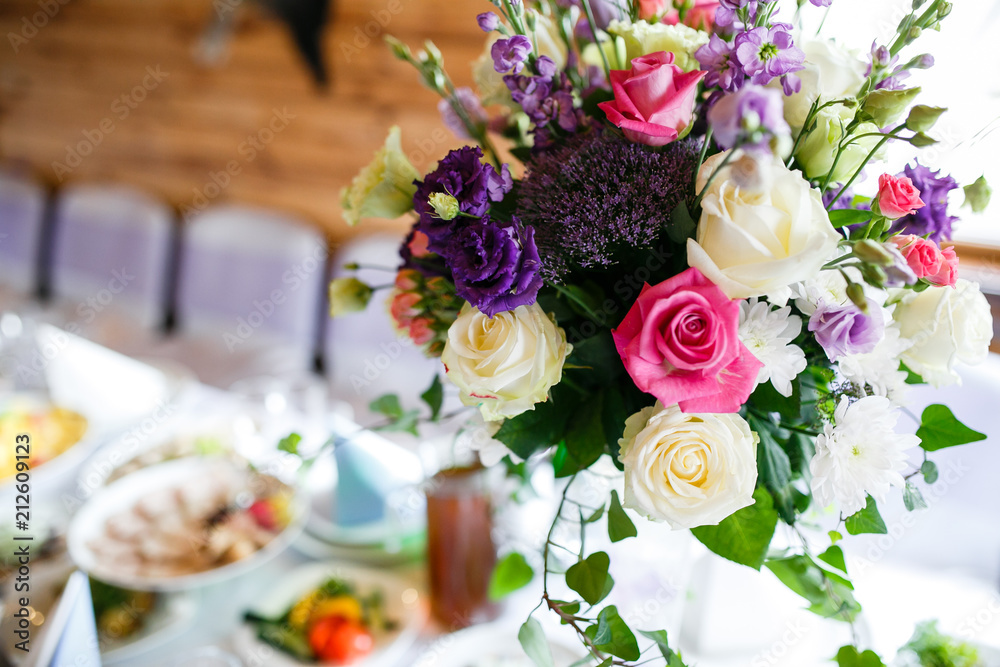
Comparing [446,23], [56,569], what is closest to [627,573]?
[56,569]

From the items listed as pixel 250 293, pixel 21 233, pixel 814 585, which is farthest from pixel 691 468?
pixel 21 233

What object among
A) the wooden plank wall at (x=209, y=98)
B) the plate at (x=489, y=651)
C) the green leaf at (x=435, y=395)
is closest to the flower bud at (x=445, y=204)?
the green leaf at (x=435, y=395)

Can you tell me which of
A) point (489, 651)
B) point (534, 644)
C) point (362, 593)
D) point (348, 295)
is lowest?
point (362, 593)

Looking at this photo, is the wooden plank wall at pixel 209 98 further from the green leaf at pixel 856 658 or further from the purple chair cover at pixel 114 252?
the green leaf at pixel 856 658

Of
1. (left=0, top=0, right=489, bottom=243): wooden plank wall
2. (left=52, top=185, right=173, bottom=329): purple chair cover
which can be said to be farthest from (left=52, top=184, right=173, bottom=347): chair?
(left=0, top=0, right=489, bottom=243): wooden plank wall

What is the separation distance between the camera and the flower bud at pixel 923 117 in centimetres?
42

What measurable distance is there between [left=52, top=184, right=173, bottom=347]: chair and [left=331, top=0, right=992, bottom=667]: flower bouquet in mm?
2239

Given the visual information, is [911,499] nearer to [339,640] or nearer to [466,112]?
[466,112]

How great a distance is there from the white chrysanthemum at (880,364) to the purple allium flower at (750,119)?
212mm

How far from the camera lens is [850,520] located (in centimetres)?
49

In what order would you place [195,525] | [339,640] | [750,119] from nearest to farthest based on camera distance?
1. [750,119]
2. [339,640]
3. [195,525]

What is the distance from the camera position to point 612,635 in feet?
1.59

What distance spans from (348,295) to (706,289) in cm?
35

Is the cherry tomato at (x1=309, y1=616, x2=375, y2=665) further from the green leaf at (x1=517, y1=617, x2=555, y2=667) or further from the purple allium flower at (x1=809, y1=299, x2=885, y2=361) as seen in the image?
the purple allium flower at (x1=809, y1=299, x2=885, y2=361)
